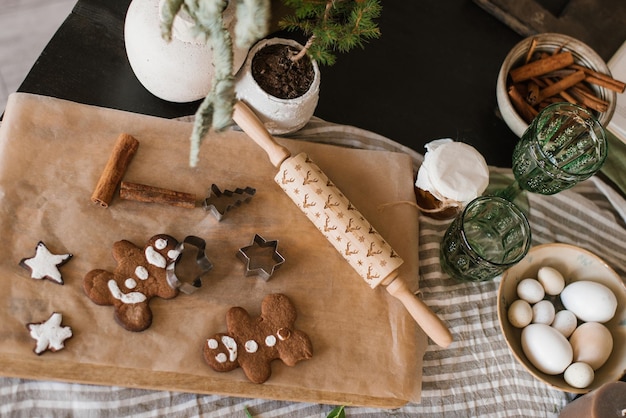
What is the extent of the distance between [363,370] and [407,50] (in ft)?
1.97

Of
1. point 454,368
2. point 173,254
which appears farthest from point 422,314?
point 173,254

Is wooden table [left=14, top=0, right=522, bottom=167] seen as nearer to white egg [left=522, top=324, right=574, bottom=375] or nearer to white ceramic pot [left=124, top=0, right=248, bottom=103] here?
white ceramic pot [left=124, top=0, right=248, bottom=103]

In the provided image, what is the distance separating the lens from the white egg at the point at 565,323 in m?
0.98

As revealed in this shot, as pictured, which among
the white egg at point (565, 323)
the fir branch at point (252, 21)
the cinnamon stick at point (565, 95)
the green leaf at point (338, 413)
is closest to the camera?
the fir branch at point (252, 21)

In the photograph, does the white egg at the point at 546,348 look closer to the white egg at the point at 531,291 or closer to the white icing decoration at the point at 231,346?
the white egg at the point at 531,291

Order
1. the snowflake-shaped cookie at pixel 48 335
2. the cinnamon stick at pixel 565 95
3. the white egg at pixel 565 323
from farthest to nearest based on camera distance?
1. the cinnamon stick at pixel 565 95
2. the white egg at pixel 565 323
3. the snowflake-shaped cookie at pixel 48 335

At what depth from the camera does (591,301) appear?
3.21 ft

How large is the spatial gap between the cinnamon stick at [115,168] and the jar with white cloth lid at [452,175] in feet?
1.49

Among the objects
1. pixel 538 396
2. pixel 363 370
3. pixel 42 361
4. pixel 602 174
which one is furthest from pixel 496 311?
pixel 42 361

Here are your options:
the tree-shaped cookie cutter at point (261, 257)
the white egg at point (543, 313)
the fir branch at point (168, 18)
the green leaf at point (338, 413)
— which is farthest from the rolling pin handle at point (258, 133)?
the white egg at point (543, 313)

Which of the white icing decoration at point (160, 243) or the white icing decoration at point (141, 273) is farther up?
the white icing decoration at point (160, 243)

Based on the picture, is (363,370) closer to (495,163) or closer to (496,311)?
(496,311)

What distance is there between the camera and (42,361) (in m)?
0.79

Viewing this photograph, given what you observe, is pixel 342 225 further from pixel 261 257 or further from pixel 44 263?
pixel 44 263
